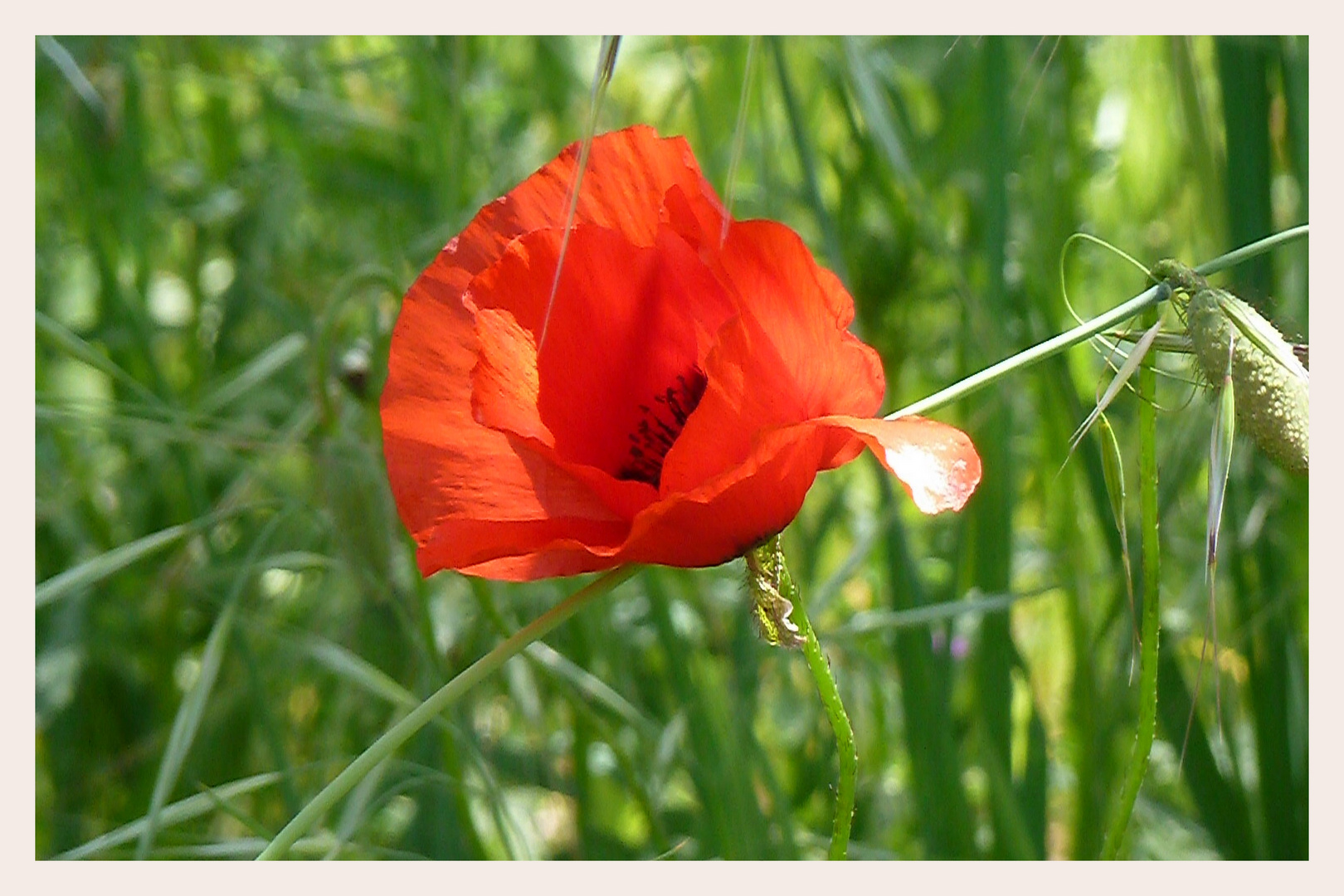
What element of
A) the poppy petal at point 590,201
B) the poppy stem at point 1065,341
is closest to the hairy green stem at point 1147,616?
the poppy stem at point 1065,341

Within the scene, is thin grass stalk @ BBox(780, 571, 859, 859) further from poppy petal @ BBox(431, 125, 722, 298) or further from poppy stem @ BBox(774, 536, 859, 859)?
poppy petal @ BBox(431, 125, 722, 298)

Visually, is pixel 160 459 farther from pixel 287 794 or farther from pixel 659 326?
pixel 659 326

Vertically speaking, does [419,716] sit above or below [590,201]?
below

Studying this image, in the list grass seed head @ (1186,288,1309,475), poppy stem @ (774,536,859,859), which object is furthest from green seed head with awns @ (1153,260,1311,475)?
poppy stem @ (774,536,859,859)

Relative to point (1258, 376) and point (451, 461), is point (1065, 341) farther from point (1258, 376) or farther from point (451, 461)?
point (451, 461)

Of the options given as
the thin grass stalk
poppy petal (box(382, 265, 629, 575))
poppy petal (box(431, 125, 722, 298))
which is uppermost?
poppy petal (box(431, 125, 722, 298))

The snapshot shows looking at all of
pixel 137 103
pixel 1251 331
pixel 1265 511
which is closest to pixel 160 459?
pixel 137 103

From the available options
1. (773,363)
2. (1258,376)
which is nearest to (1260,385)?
(1258,376)
